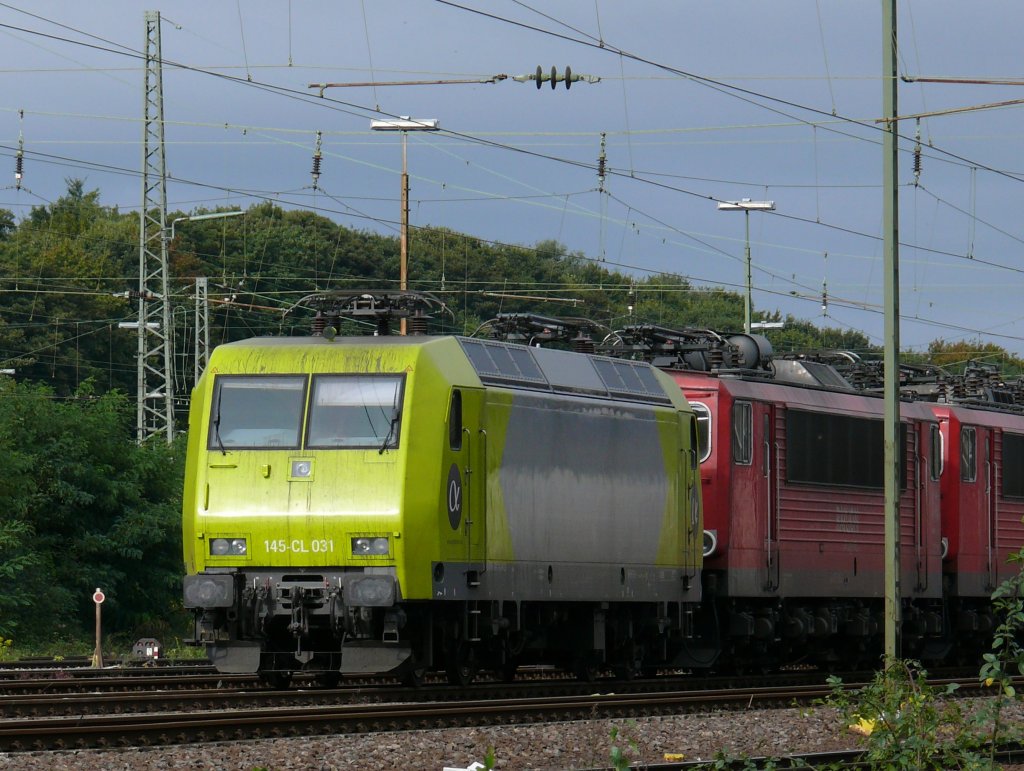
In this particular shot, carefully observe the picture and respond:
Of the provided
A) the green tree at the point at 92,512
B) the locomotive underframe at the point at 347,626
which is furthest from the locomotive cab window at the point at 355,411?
the green tree at the point at 92,512

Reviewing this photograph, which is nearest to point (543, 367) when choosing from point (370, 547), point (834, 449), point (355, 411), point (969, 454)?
point (355, 411)

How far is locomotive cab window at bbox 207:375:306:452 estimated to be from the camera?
1920cm

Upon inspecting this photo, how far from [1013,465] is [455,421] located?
50.7ft

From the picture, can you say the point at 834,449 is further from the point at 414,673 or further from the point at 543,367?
the point at 414,673

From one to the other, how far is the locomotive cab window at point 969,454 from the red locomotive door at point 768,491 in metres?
5.89

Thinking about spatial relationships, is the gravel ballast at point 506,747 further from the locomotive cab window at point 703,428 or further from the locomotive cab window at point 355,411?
the locomotive cab window at point 703,428

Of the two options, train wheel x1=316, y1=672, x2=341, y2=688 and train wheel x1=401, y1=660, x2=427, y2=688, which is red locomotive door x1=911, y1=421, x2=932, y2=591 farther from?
train wheel x1=401, y1=660, x2=427, y2=688

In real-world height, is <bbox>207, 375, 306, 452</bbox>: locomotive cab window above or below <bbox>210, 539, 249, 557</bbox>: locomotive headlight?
above

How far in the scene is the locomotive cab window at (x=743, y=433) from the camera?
81.3 ft

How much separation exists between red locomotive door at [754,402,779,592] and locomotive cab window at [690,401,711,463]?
0.82m

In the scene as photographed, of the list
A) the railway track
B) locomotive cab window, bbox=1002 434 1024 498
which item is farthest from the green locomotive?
locomotive cab window, bbox=1002 434 1024 498

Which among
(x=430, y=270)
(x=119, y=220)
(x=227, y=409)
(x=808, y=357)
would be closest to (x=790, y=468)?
(x=808, y=357)

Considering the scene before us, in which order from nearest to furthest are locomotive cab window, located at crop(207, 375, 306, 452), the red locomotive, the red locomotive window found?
1. locomotive cab window, located at crop(207, 375, 306, 452)
2. the red locomotive
3. the red locomotive window

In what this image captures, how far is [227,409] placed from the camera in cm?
1942
